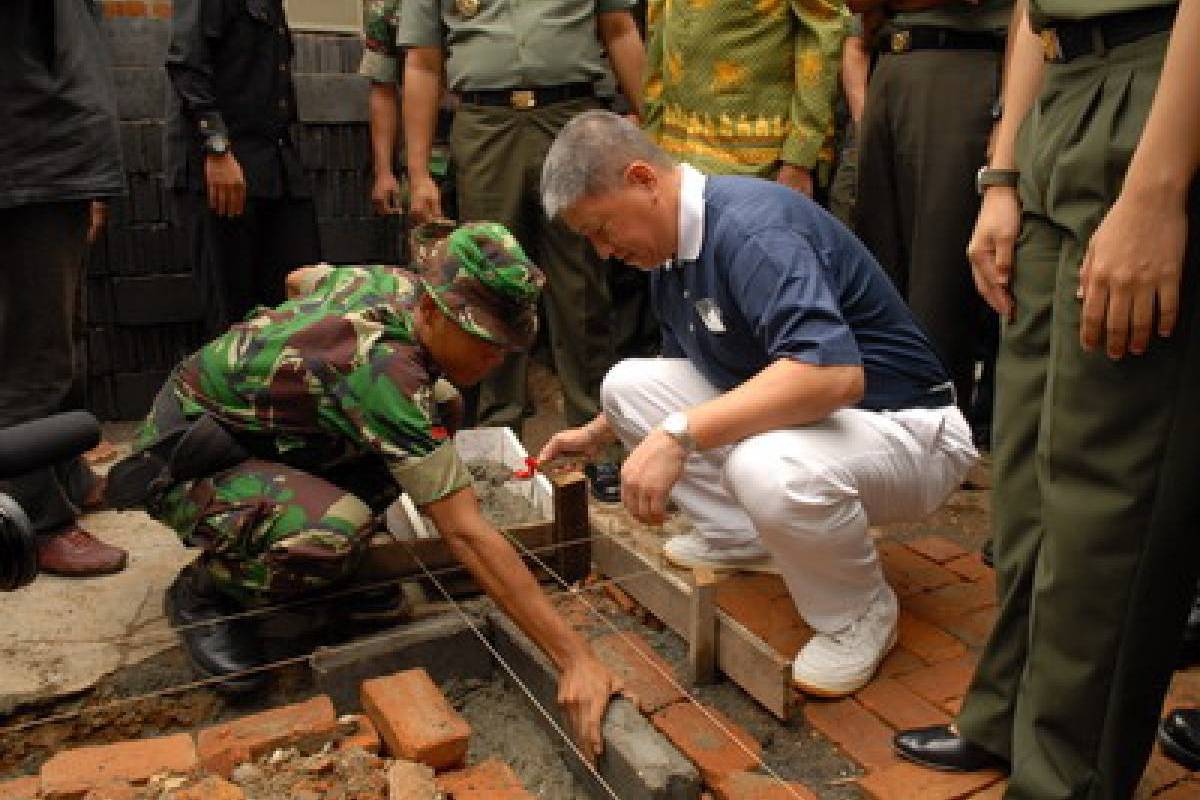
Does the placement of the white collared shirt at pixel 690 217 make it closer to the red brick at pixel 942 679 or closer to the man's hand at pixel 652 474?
the man's hand at pixel 652 474

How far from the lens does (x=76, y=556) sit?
3197mm

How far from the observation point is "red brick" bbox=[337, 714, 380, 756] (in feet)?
7.33

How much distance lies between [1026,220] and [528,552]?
1.50 metres

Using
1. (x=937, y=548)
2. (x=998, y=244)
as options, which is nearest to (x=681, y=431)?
(x=998, y=244)

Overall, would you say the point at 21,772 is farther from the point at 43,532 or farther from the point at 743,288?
the point at 743,288

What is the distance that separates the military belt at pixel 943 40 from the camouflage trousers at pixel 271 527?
6.69 ft

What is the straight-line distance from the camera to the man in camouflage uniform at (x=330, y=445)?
231cm

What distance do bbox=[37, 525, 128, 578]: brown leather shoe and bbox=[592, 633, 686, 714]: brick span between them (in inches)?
57.9

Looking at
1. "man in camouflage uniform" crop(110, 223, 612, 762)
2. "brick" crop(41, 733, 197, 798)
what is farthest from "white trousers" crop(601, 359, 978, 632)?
"brick" crop(41, 733, 197, 798)

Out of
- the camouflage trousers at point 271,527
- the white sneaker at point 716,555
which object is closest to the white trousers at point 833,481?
the white sneaker at point 716,555

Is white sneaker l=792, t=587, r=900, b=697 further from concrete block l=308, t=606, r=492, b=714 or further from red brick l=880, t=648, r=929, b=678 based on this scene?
concrete block l=308, t=606, r=492, b=714

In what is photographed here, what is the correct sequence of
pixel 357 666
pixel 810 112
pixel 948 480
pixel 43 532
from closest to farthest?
pixel 357 666
pixel 948 480
pixel 43 532
pixel 810 112

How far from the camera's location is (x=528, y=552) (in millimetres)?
2828

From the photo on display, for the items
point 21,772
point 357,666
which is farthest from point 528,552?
point 21,772
